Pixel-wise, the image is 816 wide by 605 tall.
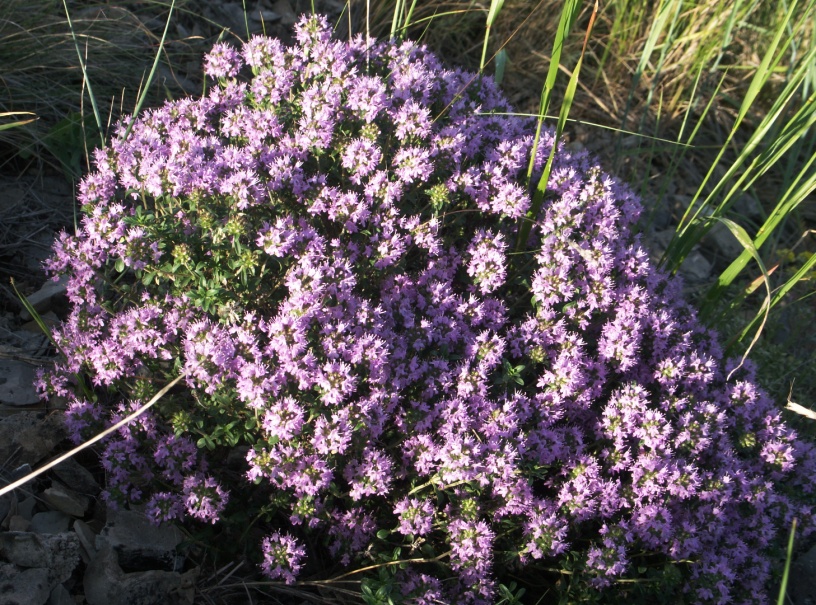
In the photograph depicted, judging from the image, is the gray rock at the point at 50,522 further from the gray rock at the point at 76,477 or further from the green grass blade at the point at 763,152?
the green grass blade at the point at 763,152

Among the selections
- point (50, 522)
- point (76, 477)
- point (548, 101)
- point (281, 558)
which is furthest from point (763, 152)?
point (50, 522)

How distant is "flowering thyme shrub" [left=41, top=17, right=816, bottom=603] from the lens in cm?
269

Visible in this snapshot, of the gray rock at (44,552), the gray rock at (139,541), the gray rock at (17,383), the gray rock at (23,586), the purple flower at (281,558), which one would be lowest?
the gray rock at (17,383)

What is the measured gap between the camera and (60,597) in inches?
98.3

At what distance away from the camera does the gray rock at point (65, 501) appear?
2.79 metres

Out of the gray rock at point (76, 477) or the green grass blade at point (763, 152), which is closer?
the gray rock at point (76, 477)

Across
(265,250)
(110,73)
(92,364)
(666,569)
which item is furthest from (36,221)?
(666,569)

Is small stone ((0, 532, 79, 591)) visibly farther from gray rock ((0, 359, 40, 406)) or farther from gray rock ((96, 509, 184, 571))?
gray rock ((0, 359, 40, 406))

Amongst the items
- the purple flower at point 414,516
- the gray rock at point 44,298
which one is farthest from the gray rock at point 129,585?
the gray rock at point 44,298

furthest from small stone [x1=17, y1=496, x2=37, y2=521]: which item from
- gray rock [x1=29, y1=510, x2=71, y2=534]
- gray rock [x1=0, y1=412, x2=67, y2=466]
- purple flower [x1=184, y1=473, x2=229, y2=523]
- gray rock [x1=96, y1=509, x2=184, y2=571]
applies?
purple flower [x1=184, y1=473, x2=229, y2=523]

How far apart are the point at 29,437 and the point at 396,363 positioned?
1.37 metres

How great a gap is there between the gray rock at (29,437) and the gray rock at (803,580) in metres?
2.96

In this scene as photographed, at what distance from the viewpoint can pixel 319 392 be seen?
104 inches

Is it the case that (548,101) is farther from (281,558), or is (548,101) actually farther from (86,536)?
(86,536)
